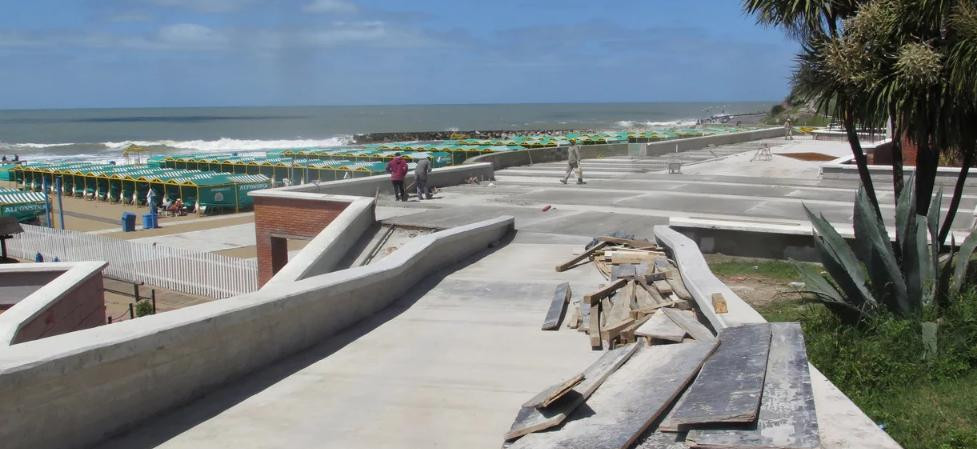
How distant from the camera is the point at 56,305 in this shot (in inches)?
401

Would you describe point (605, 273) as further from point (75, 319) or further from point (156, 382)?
point (75, 319)

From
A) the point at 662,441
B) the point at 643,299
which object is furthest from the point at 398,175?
the point at 662,441

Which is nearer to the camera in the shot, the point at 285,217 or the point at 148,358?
the point at 148,358

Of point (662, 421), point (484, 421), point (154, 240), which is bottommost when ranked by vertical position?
point (154, 240)

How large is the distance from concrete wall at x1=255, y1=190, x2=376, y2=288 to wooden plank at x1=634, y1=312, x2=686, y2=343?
16.9 feet

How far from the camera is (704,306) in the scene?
6.87 metres

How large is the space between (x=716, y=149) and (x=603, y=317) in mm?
38436

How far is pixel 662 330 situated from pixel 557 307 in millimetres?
2073

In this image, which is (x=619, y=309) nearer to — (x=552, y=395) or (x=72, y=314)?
(x=552, y=395)

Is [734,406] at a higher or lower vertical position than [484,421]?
higher

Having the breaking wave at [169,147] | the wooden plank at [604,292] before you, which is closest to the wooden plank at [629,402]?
the wooden plank at [604,292]

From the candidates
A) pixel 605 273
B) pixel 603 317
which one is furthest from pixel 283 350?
pixel 605 273

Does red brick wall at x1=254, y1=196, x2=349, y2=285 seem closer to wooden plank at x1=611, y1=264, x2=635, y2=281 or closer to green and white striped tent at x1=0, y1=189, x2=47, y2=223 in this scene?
wooden plank at x1=611, y1=264, x2=635, y2=281

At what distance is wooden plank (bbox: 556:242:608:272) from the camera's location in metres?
11.0
